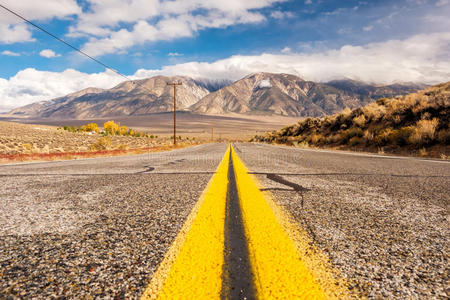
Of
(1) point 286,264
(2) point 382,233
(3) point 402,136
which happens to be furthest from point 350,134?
(1) point 286,264

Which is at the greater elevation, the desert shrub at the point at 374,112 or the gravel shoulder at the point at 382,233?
the desert shrub at the point at 374,112

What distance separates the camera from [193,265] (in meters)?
1.05

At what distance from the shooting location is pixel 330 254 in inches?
47.0

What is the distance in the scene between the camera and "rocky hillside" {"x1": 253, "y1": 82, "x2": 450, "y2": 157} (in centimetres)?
1128

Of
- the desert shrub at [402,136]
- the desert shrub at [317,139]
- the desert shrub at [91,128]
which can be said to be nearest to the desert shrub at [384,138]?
the desert shrub at [402,136]

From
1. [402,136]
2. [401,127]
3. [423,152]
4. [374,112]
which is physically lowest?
[423,152]

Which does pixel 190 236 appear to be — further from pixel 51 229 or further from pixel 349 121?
pixel 349 121

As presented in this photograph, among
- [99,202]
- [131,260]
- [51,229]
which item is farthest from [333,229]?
[99,202]

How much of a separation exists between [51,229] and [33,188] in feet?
6.37

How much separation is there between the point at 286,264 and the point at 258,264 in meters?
0.13

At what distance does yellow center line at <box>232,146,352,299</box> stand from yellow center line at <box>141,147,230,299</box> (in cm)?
17

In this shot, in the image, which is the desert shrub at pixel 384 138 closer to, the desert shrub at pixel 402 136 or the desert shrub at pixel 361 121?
the desert shrub at pixel 402 136

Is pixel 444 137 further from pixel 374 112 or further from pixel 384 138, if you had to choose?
pixel 374 112

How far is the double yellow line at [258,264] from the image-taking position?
34.6 inches
